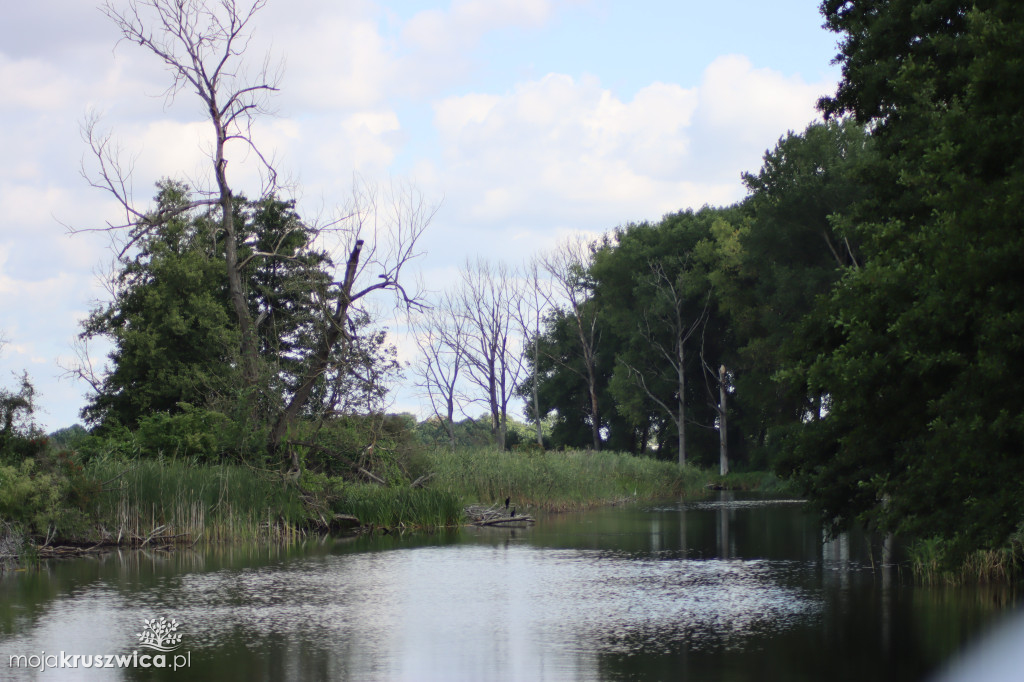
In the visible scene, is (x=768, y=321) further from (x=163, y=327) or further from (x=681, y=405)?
(x=163, y=327)

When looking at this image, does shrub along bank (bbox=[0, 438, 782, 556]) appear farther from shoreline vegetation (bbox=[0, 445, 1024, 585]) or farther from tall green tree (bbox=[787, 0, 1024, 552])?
tall green tree (bbox=[787, 0, 1024, 552])

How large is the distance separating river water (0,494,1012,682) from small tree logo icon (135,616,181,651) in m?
0.13

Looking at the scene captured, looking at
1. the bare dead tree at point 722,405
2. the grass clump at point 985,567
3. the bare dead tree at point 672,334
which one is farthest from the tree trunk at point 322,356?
the bare dead tree at point 722,405

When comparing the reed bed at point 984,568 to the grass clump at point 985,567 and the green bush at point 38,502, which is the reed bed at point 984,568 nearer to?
the grass clump at point 985,567

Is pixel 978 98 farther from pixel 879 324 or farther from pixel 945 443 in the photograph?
pixel 945 443

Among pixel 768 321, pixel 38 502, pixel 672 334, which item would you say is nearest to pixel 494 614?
pixel 38 502

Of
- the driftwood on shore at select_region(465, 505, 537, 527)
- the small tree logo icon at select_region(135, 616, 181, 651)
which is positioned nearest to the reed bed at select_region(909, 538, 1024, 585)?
the small tree logo icon at select_region(135, 616, 181, 651)

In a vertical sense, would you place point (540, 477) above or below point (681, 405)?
below

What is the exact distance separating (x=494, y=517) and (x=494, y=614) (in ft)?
48.1

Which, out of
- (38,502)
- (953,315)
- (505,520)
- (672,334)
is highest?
(672,334)

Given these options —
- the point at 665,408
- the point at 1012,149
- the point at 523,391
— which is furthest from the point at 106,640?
the point at 523,391

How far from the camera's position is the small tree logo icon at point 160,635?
37.3 feet

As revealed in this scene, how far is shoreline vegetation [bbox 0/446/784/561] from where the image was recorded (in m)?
20.1

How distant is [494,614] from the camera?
13.3m
